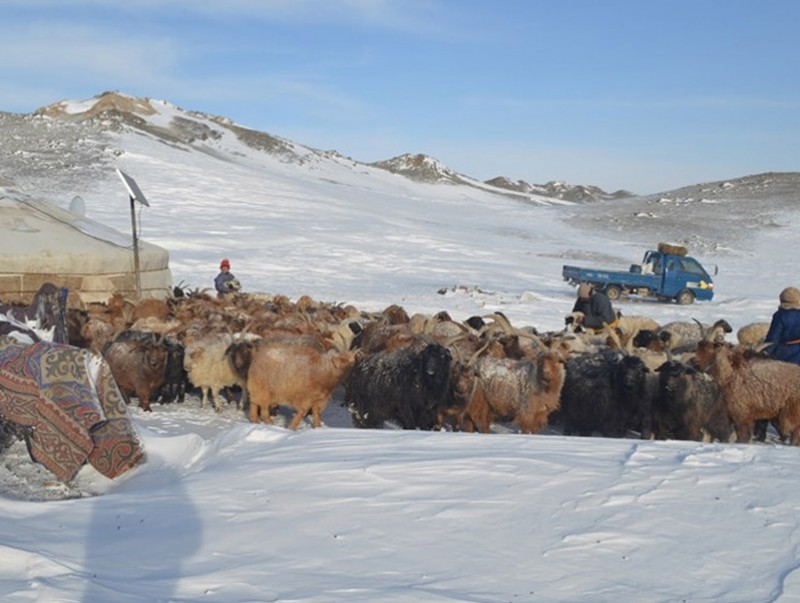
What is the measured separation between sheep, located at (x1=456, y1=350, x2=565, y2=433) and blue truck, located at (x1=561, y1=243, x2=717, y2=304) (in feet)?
59.4

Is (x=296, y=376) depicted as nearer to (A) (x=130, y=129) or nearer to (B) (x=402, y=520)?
(B) (x=402, y=520)

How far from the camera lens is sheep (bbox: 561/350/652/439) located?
8883 millimetres

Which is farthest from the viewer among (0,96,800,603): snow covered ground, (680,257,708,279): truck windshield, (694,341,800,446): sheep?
(680,257,708,279): truck windshield

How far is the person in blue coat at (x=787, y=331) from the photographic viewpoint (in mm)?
9352

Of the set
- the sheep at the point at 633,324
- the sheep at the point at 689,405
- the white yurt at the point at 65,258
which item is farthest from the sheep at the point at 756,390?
the white yurt at the point at 65,258

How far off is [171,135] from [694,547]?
70010mm

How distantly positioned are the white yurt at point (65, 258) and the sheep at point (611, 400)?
9426 millimetres

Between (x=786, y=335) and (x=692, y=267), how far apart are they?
749 inches

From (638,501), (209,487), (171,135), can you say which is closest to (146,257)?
(209,487)

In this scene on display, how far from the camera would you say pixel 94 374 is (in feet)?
20.7

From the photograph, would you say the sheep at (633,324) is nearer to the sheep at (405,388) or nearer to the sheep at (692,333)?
the sheep at (692,333)

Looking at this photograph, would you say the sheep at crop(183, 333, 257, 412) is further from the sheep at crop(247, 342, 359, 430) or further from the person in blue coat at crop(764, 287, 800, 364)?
the person in blue coat at crop(764, 287, 800, 364)

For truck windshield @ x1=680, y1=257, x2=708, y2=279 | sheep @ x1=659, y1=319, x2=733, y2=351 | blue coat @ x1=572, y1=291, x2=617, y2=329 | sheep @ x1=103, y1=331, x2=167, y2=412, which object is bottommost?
sheep @ x1=103, y1=331, x2=167, y2=412

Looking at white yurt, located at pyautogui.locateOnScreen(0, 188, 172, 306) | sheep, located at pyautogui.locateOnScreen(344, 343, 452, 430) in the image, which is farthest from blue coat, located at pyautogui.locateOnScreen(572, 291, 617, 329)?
white yurt, located at pyautogui.locateOnScreen(0, 188, 172, 306)
